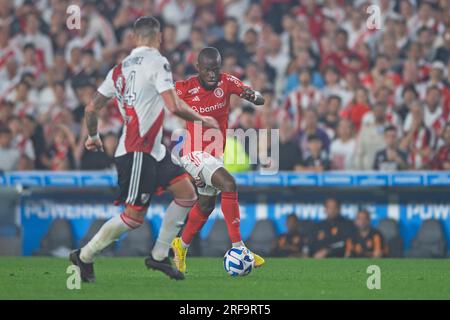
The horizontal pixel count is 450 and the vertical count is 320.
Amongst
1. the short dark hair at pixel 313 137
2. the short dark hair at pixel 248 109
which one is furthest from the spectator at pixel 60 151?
the short dark hair at pixel 313 137

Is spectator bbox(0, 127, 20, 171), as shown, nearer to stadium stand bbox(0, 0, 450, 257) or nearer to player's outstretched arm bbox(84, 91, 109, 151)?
stadium stand bbox(0, 0, 450, 257)

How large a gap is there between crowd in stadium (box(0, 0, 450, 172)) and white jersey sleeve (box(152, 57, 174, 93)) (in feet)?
21.4

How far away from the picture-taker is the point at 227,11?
1914 cm

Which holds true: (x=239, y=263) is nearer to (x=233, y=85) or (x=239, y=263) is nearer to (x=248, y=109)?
(x=233, y=85)

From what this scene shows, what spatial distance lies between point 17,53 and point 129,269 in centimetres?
820

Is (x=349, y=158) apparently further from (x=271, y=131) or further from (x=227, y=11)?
(x=227, y=11)

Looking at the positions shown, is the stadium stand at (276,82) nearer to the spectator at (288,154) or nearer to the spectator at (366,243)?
the spectator at (288,154)

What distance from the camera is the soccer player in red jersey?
10984mm

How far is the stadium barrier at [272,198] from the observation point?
14680 mm

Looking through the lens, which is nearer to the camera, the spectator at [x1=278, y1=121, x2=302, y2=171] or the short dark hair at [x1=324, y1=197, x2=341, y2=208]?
the short dark hair at [x1=324, y1=197, x2=341, y2=208]

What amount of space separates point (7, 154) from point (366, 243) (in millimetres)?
5617

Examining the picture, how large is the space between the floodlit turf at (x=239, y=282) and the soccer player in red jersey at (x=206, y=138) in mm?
474

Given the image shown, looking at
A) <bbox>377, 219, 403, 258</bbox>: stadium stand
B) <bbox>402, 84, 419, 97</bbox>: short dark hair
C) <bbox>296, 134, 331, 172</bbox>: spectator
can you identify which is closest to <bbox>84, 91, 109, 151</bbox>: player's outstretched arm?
<bbox>377, 219, 403, 258</bbox>: stadium stand
